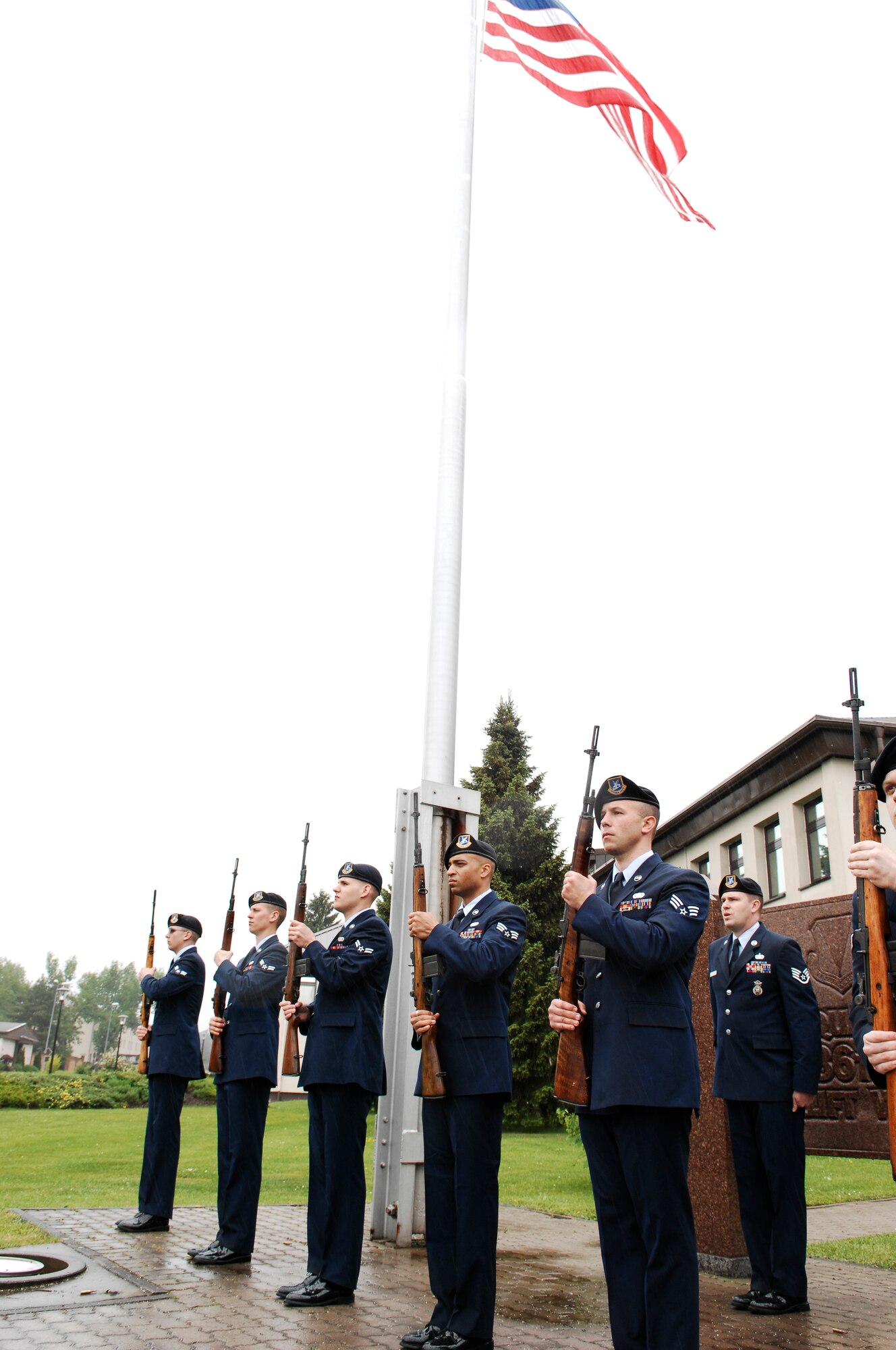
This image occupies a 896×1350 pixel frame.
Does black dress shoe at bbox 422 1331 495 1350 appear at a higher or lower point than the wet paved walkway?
higher

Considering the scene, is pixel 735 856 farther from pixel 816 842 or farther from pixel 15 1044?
pixel 15 1044

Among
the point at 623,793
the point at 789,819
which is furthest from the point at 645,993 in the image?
the point at 789,819

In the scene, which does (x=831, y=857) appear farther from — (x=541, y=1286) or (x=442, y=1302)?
(x=442, y=1302)

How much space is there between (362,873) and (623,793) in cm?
236

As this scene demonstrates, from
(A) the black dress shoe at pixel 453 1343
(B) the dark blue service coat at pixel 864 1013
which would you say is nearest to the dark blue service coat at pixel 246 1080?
(A) the black dress shoe at pixel 453 1343

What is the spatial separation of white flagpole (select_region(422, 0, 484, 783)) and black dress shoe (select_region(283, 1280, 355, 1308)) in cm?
352

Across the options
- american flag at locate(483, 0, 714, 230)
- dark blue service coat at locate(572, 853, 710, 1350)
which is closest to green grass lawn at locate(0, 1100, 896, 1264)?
dark blue service coat at locate(572, 853, 710, 1350)

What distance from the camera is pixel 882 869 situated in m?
3.50

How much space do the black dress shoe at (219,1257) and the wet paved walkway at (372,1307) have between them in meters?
0.07

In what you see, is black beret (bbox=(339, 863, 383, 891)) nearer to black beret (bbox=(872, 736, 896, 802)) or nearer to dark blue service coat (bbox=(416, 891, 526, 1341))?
dark blue service coat (bbox=(416, 891, 526, 1341))

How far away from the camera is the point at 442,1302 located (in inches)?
194

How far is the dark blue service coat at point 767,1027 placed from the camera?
6.23 m

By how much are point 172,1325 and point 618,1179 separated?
244 cm

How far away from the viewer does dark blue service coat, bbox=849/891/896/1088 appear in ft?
12.7
